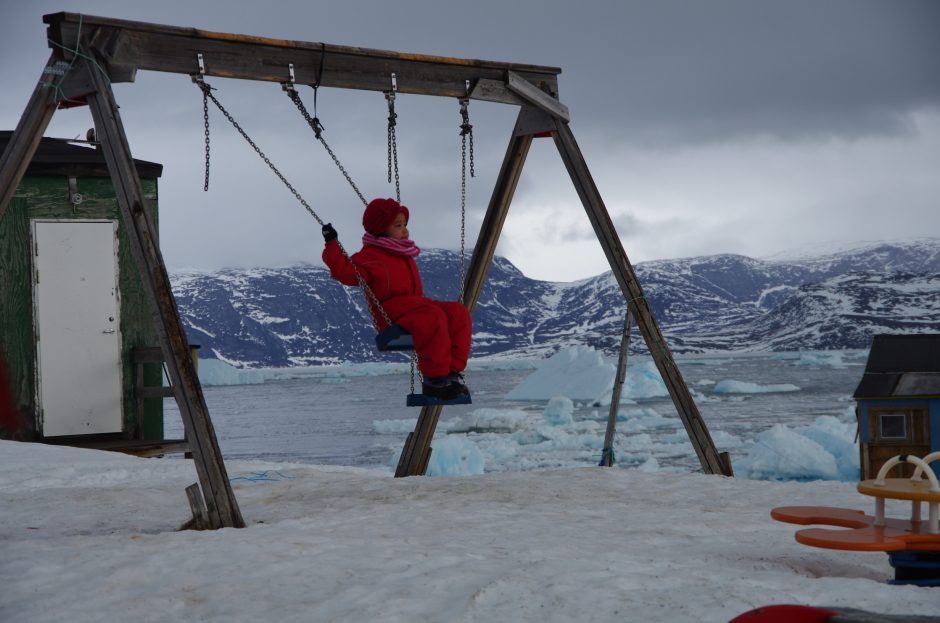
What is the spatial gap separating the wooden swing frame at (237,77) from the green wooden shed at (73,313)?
363cm

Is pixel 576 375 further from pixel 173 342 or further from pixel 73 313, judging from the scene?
pixel 173 342

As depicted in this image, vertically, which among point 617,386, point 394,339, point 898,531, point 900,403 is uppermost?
point 394,339

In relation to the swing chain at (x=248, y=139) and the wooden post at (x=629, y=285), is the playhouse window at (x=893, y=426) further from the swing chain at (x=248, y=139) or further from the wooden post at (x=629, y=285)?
the swing chain at (x=248, y=139)

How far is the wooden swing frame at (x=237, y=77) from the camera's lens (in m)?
4.34

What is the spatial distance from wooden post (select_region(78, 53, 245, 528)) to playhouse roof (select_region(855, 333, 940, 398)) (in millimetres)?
12934

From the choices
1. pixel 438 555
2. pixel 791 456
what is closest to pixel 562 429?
pixel 791 456

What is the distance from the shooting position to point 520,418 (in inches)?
1399

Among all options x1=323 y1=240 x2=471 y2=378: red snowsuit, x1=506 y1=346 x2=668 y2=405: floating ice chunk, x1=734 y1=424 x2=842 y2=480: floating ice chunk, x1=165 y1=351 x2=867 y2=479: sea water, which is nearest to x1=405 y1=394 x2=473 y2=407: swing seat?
x1=323 y1=240 x2=471 y2=378: red snowsuit

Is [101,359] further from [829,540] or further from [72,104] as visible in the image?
[829,540]

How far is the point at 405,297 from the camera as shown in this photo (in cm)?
520

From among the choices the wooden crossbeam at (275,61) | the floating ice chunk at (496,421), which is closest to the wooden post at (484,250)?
the wooden crossbeam at (275,61)

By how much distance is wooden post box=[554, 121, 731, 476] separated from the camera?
6.00 metres

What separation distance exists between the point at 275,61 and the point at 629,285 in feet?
8.64

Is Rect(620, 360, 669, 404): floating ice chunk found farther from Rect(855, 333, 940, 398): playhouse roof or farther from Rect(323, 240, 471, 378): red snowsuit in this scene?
Rect(323, 240, 471, 378): red snowsuit
